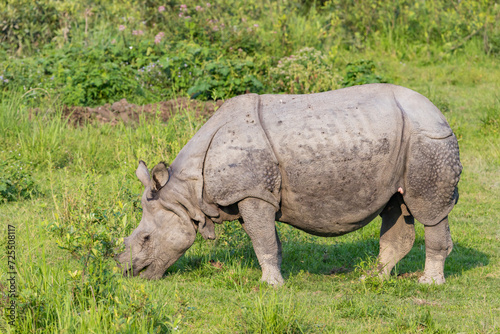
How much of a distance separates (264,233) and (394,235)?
4.88ft

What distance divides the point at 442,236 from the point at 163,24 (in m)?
10.2

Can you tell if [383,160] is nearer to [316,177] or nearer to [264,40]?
[316,177]

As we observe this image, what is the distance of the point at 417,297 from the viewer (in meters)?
5.72

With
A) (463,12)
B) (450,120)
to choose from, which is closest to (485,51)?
(463,12)

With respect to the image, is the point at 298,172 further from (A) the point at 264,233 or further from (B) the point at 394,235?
(B) the point at 394,235

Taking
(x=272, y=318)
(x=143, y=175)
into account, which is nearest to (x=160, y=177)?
(x=143, y=175)

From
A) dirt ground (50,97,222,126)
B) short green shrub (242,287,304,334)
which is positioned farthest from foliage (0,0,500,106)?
short green shrub (242,287,304,334)

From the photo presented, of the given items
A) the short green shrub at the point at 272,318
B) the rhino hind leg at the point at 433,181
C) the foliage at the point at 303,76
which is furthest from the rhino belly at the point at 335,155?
the foliage at the point at 303,76

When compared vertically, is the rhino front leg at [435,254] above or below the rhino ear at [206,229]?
below

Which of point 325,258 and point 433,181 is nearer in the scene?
point 433,181

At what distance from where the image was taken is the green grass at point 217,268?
4621 mm

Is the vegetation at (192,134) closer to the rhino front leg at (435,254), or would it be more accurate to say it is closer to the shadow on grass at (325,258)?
the shadow on grass at (325,258)

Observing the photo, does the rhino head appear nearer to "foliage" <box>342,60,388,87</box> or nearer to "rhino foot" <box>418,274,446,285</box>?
"rhino foot" <box>418,274,446,285</box>

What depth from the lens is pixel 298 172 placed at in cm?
552
